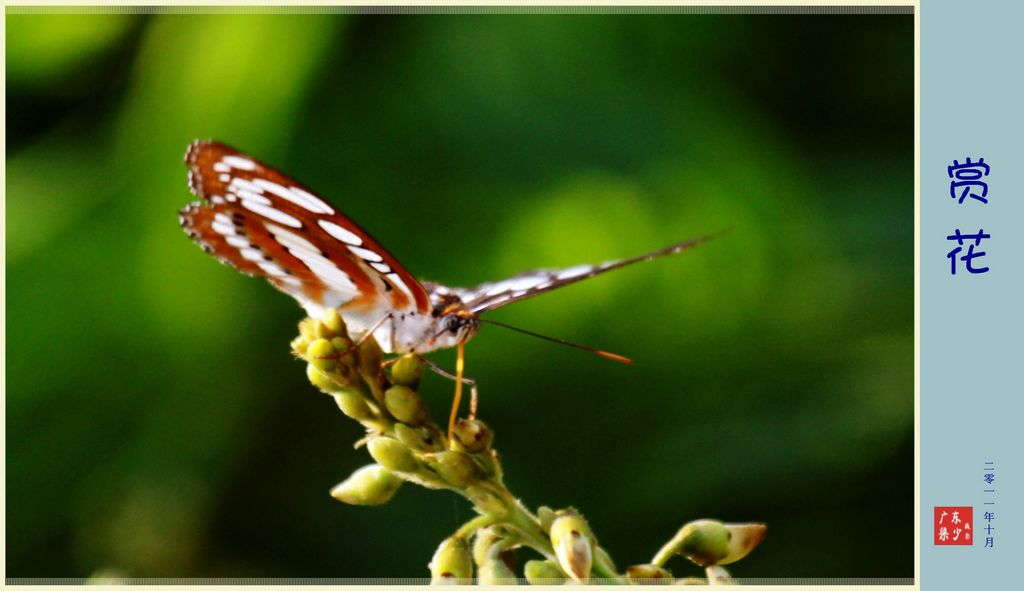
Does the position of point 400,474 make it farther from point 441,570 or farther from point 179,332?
point 179,332

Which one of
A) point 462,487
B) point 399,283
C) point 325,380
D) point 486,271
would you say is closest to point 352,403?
point 325,380

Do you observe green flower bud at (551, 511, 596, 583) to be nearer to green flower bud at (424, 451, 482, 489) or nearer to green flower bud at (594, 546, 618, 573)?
green flower bud at (594, 546, 618, 573)

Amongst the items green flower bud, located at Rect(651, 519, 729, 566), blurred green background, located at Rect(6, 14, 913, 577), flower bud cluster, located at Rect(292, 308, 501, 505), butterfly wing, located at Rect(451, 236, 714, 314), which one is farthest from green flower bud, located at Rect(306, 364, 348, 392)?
blurred green background, located at Rect(6, 14, 913, 577)

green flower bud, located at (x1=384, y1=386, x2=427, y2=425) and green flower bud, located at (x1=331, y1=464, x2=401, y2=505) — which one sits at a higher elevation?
green flower bud, located at (x1=384, y1=386, x2=427, y2=425)

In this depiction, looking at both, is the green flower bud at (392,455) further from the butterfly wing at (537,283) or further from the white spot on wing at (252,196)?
the white spot on wing at (252,196)

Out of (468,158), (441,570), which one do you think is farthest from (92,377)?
(441,570)

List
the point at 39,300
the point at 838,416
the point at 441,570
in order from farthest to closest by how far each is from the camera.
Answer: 1. the point at 39,300
2. the point at 838,416
3. the point at 441,570

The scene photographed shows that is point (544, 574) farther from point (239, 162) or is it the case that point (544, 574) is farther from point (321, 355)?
point (239, 162)
